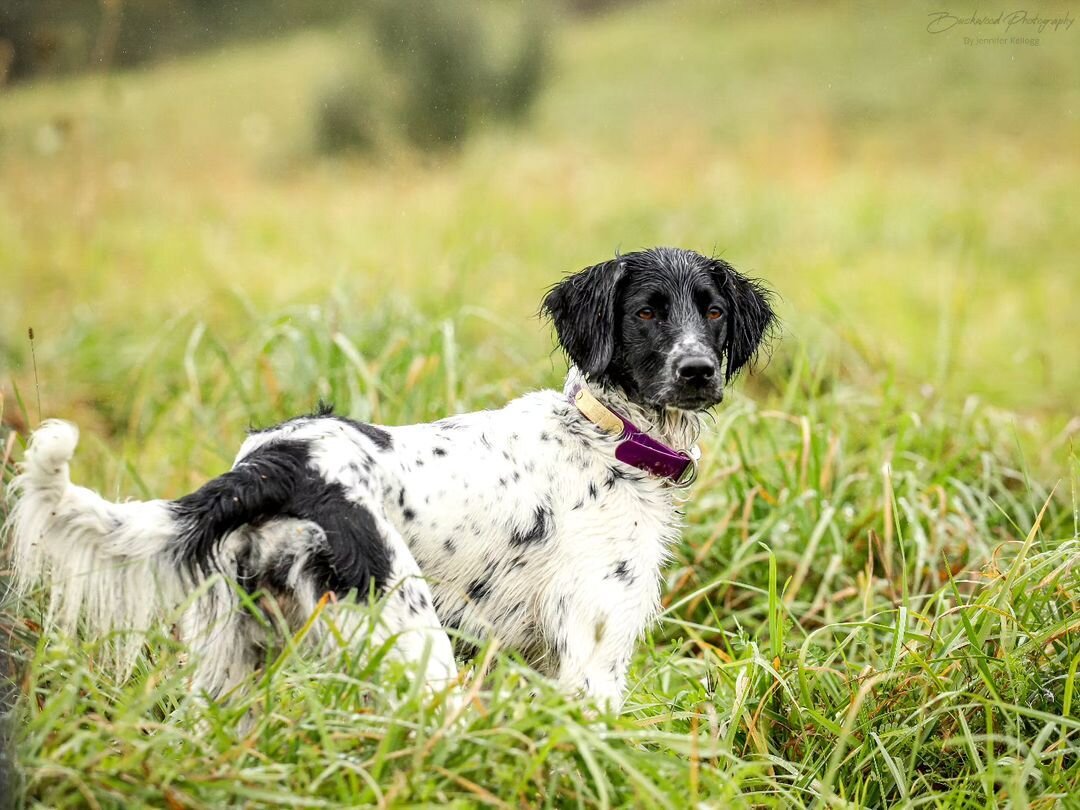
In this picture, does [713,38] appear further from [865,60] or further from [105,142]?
[105,142]

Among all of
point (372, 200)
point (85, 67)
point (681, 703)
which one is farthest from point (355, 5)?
point (681, 703)

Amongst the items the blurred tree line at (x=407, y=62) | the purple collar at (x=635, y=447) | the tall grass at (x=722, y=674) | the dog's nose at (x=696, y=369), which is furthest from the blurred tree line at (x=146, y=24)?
the dog's nose at (x=696, y=369)

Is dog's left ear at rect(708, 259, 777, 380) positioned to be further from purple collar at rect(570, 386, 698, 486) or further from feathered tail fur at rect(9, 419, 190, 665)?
feathered tail fur at rect(9, 419, 190, 665)

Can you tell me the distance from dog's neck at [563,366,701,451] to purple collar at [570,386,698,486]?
0.06m

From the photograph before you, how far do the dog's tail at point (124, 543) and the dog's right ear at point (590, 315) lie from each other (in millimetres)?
980

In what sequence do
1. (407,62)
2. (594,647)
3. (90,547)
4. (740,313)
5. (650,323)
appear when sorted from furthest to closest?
1. (407,62)
2. (740,313)
3. (650,323)
4. (594,647)
5. (90,547)

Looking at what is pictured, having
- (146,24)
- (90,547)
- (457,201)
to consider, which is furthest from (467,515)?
(146,24)

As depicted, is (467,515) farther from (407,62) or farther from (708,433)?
(407,62)

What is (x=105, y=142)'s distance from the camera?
1319 centimetres

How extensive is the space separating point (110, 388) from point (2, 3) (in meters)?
9.57

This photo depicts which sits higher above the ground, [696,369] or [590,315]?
[590,315]

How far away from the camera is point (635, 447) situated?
10.0ft

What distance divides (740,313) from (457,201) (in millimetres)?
6104

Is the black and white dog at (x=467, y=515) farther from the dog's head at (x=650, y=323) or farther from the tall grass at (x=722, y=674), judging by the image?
the tall grass at (x=722, y=674)
